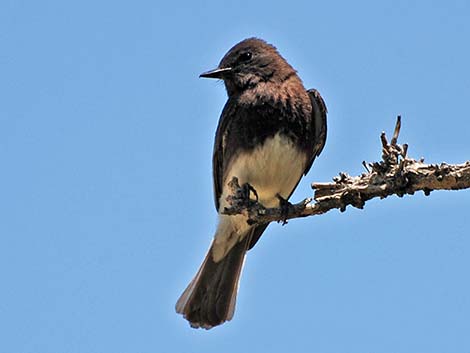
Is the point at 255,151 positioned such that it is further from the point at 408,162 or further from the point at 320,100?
the point at 408,162

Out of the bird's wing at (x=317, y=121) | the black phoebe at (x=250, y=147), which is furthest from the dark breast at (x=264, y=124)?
the bird's wing at (x=317, y=121)

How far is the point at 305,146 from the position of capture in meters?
8.36

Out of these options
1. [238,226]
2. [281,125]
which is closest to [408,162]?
A: [281,125]

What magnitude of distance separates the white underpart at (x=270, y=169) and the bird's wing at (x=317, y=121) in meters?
0.27

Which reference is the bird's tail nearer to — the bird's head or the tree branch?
the bird's head

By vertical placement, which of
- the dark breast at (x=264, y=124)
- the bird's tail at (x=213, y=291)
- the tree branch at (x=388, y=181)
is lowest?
the tree branch at (x=388, y=181)

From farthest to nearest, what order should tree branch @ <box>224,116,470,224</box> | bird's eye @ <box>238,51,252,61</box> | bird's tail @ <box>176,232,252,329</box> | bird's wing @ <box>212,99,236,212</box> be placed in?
1. bird's eye @ <box>238,51,252,61</box>
2. bird's tail @ <box>176,232,252,329</box>
3. bird's wing @ <box>212,99,236,212</box>
4. tree branch @ <box>224,116,470,224</box>

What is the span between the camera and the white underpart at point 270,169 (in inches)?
319

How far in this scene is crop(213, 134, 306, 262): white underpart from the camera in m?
8.09

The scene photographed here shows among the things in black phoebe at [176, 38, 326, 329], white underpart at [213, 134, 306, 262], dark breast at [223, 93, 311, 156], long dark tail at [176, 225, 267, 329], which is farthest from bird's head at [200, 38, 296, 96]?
long dark tail at [176, 225, 267, 329]

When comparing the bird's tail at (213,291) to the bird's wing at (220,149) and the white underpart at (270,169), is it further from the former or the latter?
the bird's wing at (220,149)

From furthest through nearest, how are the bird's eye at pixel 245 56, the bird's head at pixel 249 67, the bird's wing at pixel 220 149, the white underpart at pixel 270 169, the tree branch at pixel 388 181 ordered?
the bird's eye at pixel 245 56
the bird's head at pixel 249 67
the bird's wing at pixel 220 149
the white underpart at pixel 270 169
the tree branch at pixel 388 181

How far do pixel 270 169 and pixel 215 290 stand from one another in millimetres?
1379

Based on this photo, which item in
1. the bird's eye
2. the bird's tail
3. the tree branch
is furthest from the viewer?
the bird's eye
